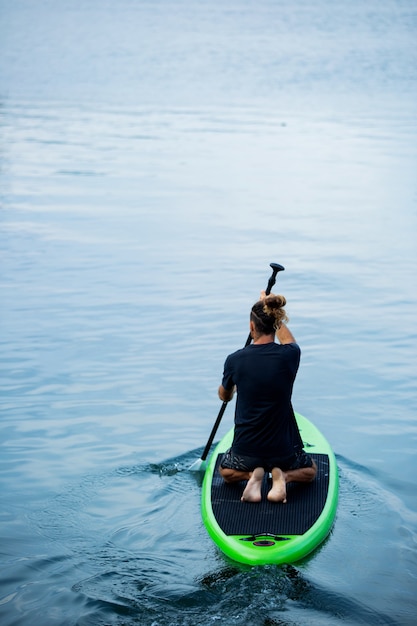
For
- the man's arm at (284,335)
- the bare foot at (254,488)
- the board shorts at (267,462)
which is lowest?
the bare foot at (254,488)

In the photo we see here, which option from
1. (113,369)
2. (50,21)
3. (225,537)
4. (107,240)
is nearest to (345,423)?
(113,369)

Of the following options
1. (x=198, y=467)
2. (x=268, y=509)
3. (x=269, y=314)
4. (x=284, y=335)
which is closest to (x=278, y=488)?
(x=268, y=509)

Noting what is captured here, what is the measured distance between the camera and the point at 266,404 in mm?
7344

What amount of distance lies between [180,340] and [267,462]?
5.85 metres

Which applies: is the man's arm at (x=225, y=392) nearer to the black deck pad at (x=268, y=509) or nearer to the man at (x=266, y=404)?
the man at (x=266, y=404)

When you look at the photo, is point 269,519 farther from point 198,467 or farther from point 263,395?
point 198,467

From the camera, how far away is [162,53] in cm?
6975

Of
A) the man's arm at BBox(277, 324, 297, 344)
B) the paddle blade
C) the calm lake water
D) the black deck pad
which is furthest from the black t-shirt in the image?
the paddle blade

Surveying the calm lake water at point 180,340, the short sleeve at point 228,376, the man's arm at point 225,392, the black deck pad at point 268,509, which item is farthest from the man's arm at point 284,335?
Answer: the calm lake water at point 180,340

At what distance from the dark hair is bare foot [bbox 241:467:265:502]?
3.65 feet

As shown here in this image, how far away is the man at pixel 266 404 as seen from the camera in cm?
729

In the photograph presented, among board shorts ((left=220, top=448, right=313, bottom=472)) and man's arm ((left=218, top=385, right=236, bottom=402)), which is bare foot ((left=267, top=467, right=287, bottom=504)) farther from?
man's arm ((left=218, top=385, right=236, bottom=402))

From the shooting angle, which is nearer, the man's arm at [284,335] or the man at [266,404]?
the man at [266,404]

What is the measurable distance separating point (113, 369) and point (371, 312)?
4752 millimetres
